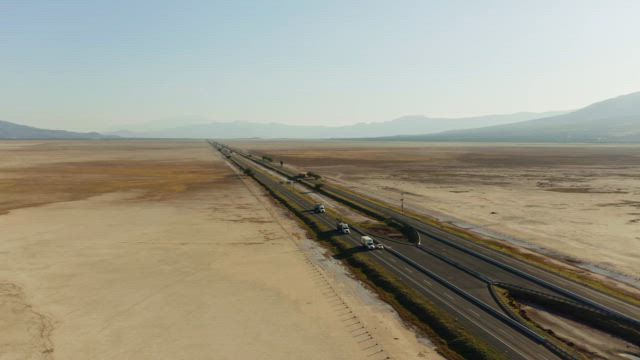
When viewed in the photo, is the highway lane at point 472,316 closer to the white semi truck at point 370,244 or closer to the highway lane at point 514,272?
the white semi truck at point 370,244

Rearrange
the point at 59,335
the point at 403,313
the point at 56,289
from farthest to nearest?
1. the point at 56,289
2. the point at 403,313
3. the point at 59,335

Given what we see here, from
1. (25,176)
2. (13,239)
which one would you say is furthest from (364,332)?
(25,176)

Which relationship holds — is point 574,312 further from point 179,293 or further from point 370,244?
point 179,293

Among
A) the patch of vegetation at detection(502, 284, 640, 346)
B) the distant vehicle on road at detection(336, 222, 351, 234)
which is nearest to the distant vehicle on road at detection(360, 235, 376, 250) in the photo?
the distant vehicle on road at detection(336, 222, 351, 234)

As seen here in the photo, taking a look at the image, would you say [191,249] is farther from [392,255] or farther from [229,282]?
[392,255]

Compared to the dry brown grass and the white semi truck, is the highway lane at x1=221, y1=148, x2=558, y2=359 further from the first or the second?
the dry brown grass

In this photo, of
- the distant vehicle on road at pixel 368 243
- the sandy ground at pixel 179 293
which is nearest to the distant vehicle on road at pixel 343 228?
the sandy ground at pixel 179 293
